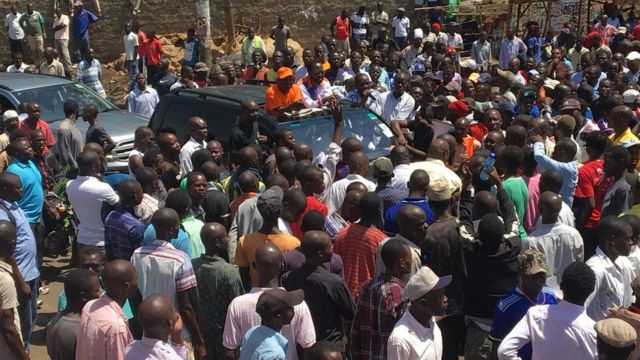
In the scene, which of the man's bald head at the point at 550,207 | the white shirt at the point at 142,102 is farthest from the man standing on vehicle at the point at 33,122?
the man's bald head at the point at 550,207

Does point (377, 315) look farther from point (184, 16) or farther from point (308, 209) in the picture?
point (184, 16)

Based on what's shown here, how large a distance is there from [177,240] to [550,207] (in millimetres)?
2762

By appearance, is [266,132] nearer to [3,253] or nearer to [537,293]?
[3,253]

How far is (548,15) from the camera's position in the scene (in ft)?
68.4

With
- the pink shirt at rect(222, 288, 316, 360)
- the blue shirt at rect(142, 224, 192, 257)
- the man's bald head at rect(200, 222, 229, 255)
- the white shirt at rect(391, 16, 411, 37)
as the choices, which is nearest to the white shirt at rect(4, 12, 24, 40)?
the white shirt at rect(391, 16, 411, 37)

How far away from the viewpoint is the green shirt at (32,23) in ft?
64.0

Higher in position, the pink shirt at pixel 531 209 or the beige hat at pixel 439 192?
the beige hat at pixel 439 192

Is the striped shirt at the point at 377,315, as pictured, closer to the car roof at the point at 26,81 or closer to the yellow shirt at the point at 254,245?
the yellow shirt at the point at 254,245

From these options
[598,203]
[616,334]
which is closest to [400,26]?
[598,203]

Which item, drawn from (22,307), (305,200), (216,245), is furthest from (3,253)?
(305,200)

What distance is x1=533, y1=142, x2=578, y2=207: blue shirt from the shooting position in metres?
7.00

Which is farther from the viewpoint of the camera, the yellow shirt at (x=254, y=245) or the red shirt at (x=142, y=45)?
the red shirt at (x=142, y=45)

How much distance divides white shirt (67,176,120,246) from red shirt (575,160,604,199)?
167 inches

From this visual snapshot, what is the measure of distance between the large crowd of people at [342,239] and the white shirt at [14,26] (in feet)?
32.9
